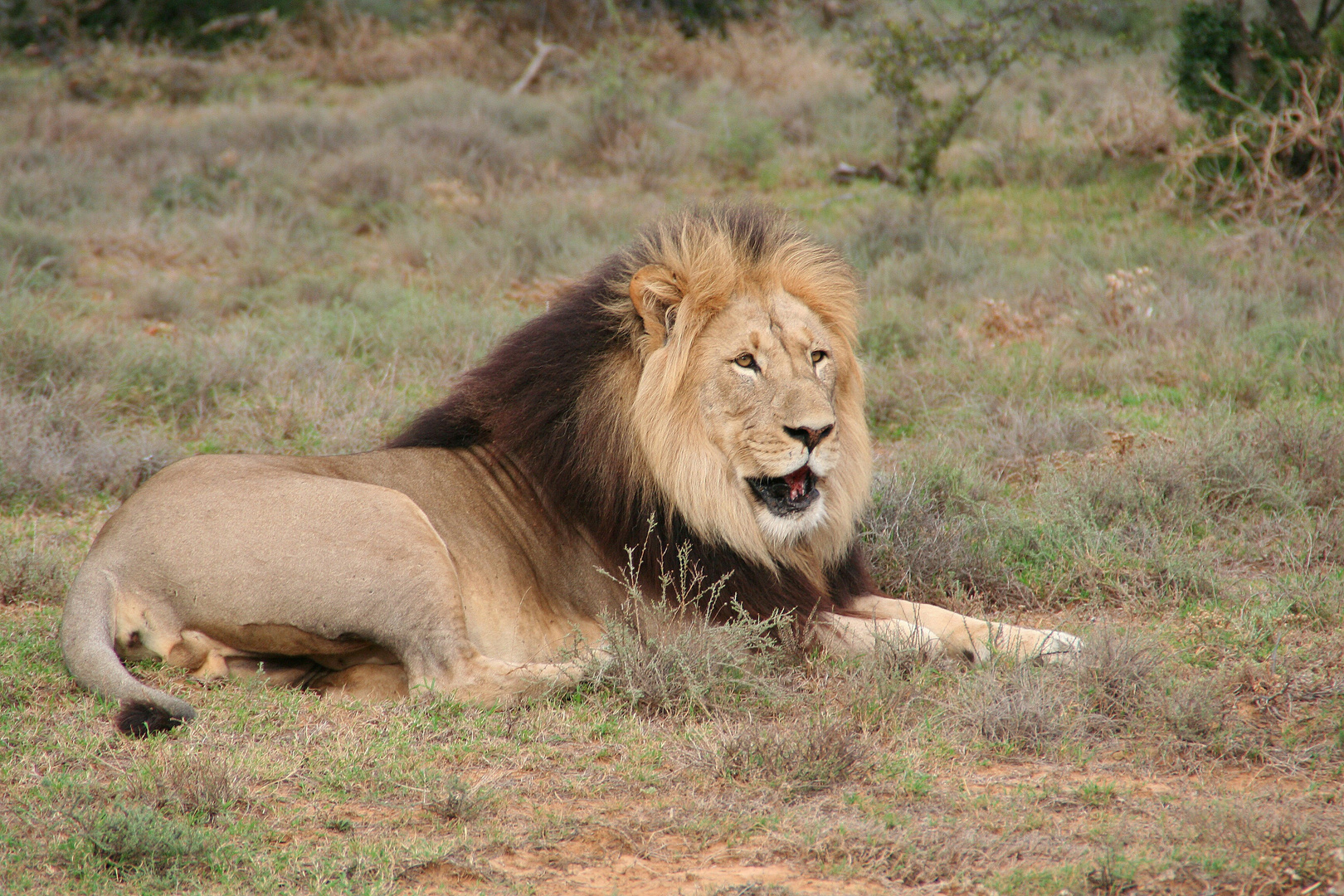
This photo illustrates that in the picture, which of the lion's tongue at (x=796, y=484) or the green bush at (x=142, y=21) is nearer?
the lion's tongue at (x=796, y=484)

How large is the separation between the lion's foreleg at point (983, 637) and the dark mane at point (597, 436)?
334mm

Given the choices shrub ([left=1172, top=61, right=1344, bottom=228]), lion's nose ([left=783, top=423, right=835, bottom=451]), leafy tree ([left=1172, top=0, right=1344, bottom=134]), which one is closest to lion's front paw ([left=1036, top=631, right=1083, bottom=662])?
lion's nose ([left=783, top=423, right=835, bottom=451])

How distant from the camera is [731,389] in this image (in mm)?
4078

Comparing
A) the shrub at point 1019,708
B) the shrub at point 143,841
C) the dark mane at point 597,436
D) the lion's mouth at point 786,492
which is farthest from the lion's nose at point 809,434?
the shrub at point 143,841

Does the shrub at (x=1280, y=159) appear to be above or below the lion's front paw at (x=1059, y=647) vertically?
above

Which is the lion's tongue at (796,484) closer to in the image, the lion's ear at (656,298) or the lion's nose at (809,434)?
the lion's nose at (809,434)

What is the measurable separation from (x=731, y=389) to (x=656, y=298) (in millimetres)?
410

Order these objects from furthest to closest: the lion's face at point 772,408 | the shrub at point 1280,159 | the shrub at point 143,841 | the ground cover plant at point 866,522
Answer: the shrub at point 1280,159, the lion's face at point 772,408, the ground cover plant at point 866,522, the shrub at point 143,841

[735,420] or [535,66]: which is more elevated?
[735,420]

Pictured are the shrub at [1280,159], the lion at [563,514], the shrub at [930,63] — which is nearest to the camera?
the lion at [563,514]

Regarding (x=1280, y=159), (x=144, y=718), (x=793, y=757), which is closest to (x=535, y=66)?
(x=1280, y=159)

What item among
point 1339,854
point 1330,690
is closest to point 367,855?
point 1339,854

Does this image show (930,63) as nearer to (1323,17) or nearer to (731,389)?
(1323,17)

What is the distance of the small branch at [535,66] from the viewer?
57.6ft
